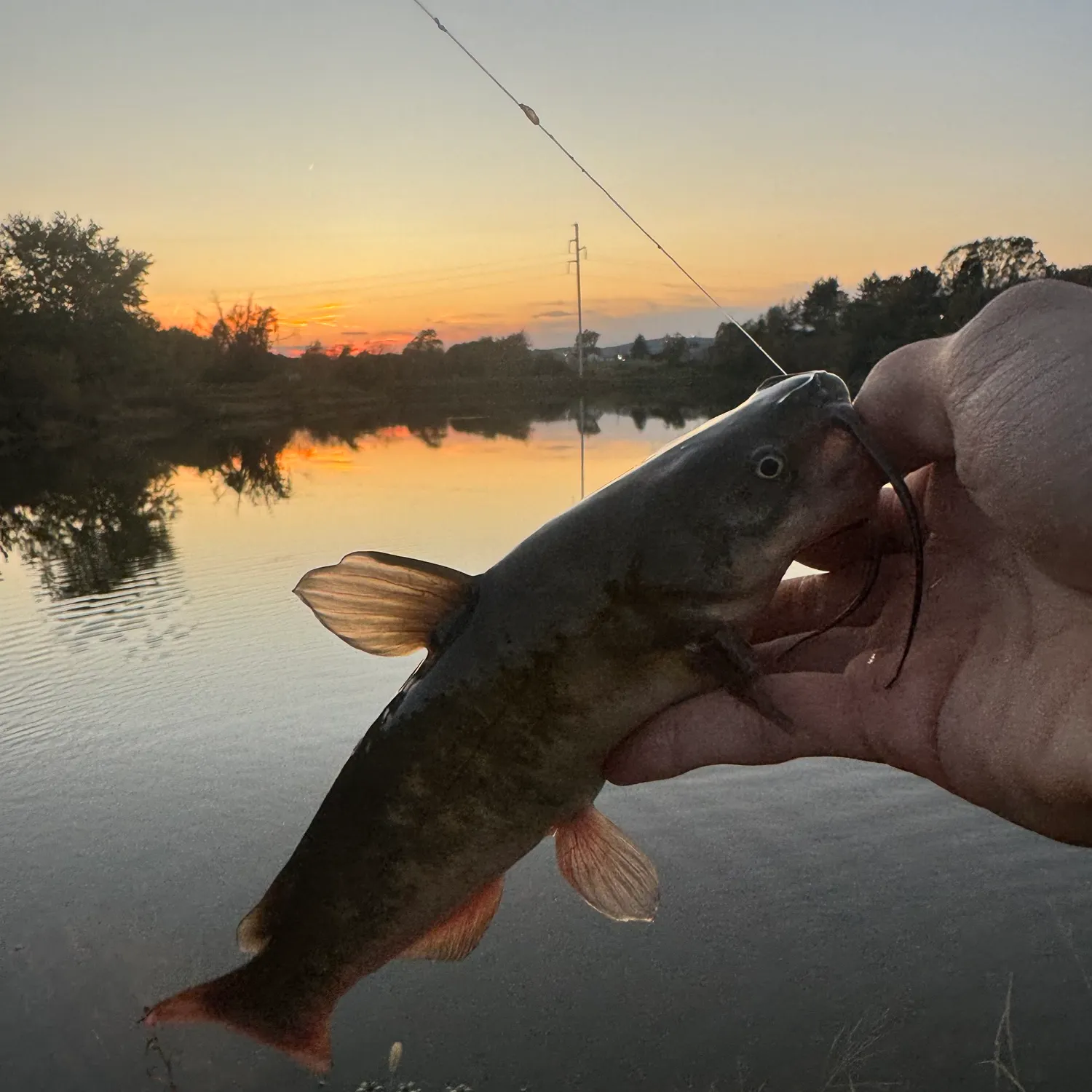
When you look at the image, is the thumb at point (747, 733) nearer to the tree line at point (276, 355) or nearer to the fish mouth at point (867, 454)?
the fish mouth at point (867, 454)

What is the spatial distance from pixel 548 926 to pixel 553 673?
13.2 ft

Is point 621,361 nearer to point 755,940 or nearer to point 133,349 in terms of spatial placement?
point 133,349

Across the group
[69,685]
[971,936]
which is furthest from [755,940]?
[69,685]

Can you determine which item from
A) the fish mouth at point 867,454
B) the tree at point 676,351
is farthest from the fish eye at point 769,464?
the tree at point 676,351

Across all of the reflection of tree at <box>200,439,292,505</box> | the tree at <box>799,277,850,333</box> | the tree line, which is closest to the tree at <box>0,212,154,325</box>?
the tree line

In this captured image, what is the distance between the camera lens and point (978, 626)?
2236 mm

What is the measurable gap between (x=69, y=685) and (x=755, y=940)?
317 inches

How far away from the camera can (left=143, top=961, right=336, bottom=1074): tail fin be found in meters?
2.64

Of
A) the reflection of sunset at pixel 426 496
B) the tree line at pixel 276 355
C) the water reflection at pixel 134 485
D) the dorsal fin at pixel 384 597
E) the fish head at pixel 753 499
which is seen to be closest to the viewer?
the fish head at pixel 753 499

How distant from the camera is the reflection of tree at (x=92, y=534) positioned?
16719 millimetres

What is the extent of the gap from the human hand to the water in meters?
3.18

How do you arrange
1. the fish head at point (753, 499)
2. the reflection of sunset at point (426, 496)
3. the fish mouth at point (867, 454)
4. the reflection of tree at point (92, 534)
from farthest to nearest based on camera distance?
the reflection of sunset at point (426, 496) → the reflection of tree at point (92, 534) → the fish head at point (753, 499) → the fish mouth at point (867, 454)

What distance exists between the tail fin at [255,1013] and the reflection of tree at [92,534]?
13.9m

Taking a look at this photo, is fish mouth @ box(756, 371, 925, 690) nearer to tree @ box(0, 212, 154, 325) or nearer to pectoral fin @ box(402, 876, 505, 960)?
pectoral fin @ box(402, 876, 505, 960)
